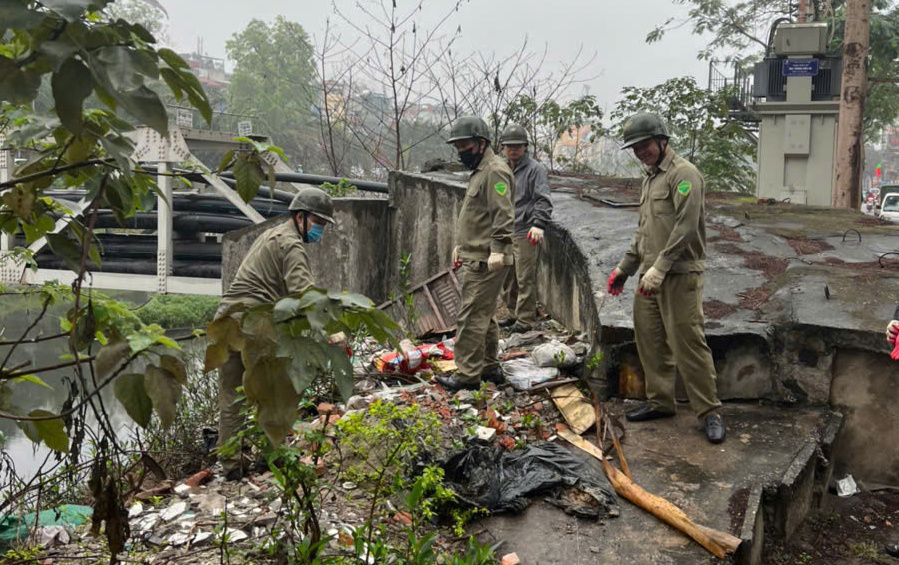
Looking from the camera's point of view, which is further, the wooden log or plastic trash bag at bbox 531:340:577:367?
plastic trash bag at bbox 531:340:577:367

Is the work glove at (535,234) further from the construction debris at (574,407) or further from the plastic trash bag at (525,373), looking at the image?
the construction debris at (574,407)

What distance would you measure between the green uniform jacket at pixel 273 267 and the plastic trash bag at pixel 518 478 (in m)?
1.41

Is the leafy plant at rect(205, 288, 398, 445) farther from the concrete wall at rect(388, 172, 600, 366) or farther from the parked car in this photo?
the parked car

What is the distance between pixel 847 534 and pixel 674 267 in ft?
5.30

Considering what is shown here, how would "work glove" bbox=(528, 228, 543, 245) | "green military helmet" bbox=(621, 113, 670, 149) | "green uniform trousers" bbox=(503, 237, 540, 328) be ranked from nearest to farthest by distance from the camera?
"green military helmet" bbox=(621, 113, 670, 149) → "work glove" bbox=(528, 228, 543, 245) → "green uniform trousers" bbox=(503, 237, 540, 328)

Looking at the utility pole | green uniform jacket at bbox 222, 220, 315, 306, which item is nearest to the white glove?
green uniform jacket at bbox 222, 220, 315, 306

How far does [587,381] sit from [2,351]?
883 cm

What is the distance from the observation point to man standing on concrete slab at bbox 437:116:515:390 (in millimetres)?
5117

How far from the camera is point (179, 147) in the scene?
14.7 meters

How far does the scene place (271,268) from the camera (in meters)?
4.64

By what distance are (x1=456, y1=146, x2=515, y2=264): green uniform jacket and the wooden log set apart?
149cm

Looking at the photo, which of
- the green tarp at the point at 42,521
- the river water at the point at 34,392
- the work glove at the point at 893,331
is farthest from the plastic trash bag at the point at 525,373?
the river water at the point at 34,392

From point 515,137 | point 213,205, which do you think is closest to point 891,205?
point 213,205

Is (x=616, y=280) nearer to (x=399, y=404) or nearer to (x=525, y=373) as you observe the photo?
(x=525, y=373)
